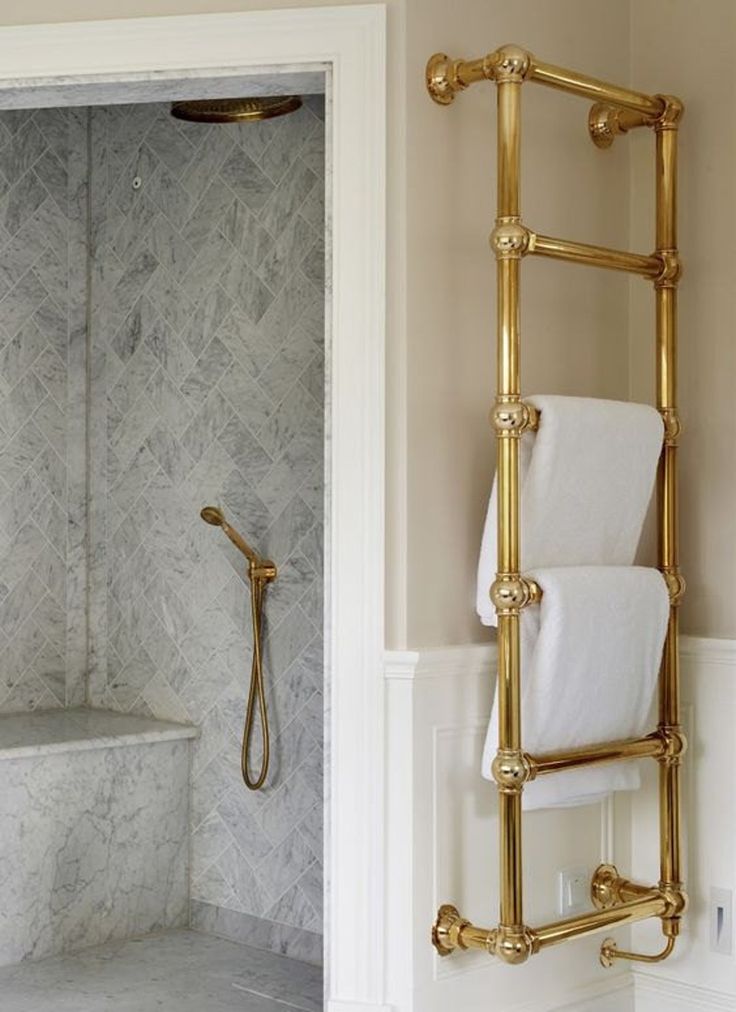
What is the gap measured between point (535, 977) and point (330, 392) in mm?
1320

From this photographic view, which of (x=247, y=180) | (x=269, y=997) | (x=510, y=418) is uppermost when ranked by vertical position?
(x=247, y=180)

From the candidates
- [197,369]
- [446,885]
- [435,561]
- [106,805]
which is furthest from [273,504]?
[446,885]

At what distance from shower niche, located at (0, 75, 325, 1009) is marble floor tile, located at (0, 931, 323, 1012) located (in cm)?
7

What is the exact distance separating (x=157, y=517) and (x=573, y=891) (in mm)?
1839

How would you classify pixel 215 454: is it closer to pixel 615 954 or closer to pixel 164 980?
pixel 164 980

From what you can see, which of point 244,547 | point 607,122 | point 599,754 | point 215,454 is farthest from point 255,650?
point 607,122

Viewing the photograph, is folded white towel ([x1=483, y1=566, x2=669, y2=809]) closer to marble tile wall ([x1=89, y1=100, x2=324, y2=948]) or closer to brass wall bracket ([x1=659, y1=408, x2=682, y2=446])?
brass wall bracket ([x1=659, y1=408, x2=682, y2=446])

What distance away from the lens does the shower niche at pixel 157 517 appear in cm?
386

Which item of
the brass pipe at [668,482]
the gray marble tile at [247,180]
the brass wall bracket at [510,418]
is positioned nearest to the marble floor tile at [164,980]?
the brass pipe at [668,482]

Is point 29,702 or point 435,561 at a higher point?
point 435,561

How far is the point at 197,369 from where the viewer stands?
4.15 meters

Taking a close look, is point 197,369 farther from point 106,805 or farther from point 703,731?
point 703,731

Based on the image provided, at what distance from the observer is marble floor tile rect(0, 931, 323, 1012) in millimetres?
3457

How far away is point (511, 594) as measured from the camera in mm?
2650
